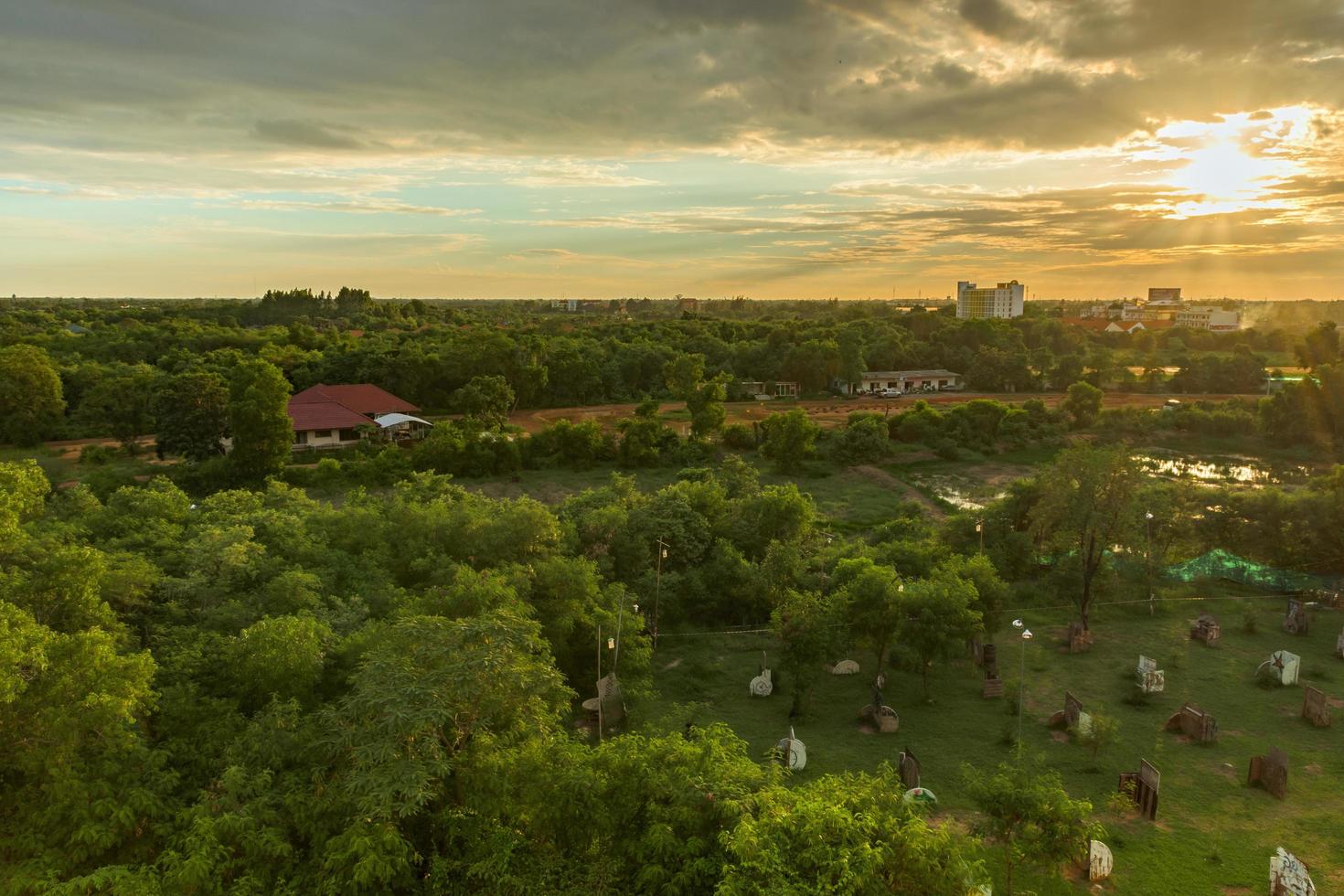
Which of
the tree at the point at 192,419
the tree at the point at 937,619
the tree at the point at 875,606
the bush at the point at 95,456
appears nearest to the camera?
the tree at the point at 937,619

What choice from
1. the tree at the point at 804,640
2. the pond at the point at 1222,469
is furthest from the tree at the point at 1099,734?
the pond at the point at 1222,469

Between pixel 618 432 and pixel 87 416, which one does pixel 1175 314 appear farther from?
pixel 87 416

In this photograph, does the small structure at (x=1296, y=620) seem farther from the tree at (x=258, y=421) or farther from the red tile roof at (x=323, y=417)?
the red tile roof at (x=323, y=417)

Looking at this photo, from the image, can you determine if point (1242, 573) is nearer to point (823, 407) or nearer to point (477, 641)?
point (477, 641)

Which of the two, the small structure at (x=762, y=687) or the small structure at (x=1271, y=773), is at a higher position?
the small structure at (x=1271, y=773)

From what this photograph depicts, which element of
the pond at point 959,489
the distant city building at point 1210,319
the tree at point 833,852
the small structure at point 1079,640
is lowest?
the small structure at point 1079,640

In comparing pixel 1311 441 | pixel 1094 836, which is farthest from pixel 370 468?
pixel 1311 441
